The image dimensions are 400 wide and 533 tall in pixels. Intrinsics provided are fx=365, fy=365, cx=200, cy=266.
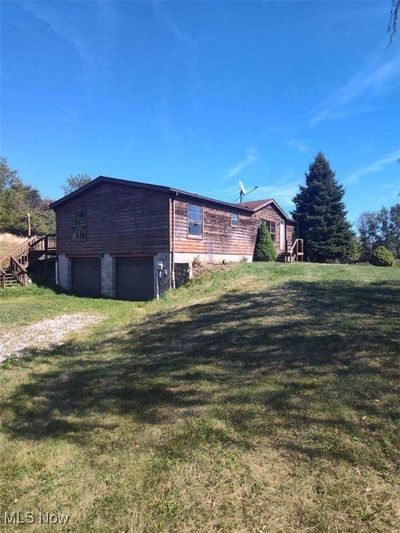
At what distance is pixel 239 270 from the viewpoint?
15.7 meters

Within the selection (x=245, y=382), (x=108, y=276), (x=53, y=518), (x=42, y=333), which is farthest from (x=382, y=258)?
(x=53, y=518)

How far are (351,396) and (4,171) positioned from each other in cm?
4888

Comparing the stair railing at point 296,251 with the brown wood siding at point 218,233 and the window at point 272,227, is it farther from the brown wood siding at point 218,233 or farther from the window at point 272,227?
the brown wood siding at point 218,233

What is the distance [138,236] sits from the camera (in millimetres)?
17125

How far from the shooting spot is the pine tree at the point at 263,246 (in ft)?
73.0

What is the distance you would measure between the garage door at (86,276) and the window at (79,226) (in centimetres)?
118

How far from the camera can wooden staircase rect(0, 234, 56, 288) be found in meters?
20.9

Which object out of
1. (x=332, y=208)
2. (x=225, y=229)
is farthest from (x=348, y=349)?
(x=332, y=208)

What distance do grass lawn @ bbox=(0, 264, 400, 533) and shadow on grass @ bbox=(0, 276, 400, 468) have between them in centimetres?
2

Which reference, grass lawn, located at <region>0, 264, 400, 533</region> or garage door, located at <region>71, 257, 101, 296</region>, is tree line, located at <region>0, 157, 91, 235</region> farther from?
grass lawn, located at <region>0, 264, 400, 533</region>

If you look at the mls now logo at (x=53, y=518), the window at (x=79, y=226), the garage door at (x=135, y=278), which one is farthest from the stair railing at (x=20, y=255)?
the mls now logo at (x=53, y=518)

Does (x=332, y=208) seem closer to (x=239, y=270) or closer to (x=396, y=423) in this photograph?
(x=239, y=270)

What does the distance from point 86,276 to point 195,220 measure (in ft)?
23.5

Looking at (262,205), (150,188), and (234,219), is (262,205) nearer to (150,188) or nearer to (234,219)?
(234,219)
